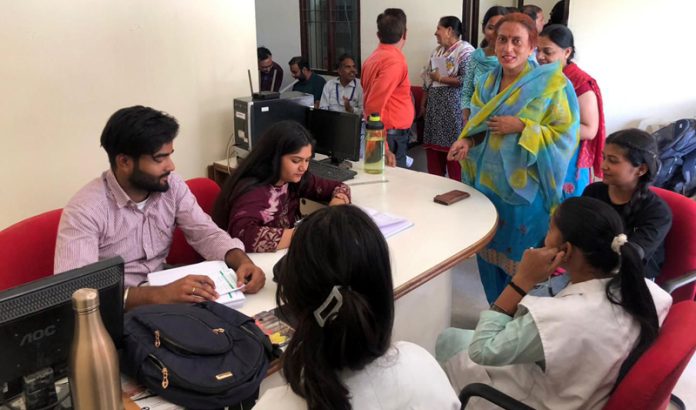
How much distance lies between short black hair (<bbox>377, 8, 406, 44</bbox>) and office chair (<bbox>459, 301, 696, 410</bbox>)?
2.41 m

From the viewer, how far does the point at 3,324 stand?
831 millimetres

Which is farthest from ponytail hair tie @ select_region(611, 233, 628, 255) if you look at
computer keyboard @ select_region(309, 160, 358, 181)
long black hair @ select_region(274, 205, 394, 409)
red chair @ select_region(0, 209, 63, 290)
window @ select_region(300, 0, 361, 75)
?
window @ select_region(300, 0, 361, 75)

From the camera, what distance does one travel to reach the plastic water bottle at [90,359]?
844 mm

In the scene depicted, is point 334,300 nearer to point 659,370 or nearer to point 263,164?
point 659,370

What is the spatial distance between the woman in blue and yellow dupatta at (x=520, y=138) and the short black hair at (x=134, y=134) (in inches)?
49.4

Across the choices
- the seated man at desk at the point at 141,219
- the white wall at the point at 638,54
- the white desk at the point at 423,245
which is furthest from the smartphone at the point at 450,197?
the white wall at the point at 638,54

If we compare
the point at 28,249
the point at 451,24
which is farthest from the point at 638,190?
the point at 451,24

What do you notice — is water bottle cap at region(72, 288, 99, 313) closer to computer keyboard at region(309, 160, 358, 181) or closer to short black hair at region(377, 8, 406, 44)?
computer keyboard at region(309, 160, 358, 181)

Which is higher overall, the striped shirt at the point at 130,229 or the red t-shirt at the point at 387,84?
the red t-shirt at the point at 387,84

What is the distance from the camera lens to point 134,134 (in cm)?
152

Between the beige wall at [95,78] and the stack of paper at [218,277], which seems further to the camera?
the beige wall at [95,78]

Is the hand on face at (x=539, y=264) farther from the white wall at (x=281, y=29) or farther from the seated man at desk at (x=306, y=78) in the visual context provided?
the white wall at (x=281, y=29)

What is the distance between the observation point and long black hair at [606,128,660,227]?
186 cm

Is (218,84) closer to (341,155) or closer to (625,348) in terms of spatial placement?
(341,155)
